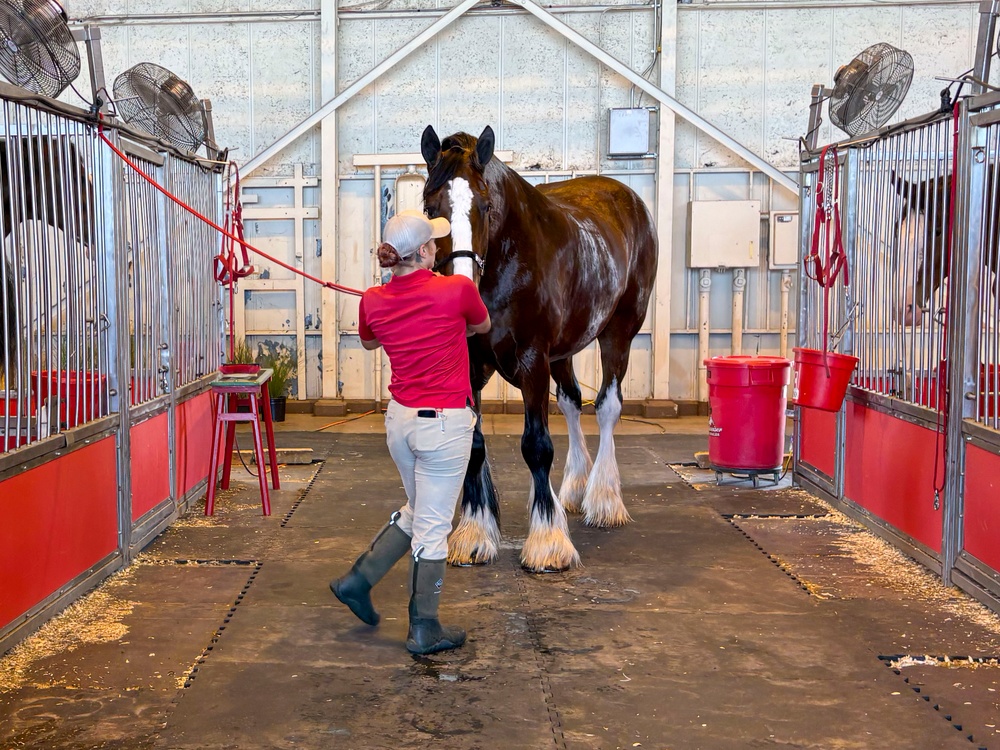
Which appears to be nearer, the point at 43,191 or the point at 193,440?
the point at 43,191

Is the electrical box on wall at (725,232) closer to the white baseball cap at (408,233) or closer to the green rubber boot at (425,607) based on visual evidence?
the white baseball cap at (408,233)

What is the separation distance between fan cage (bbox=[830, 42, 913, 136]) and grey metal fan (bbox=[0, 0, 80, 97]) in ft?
13.6

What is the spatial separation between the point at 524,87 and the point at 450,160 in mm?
5659

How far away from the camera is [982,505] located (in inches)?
143

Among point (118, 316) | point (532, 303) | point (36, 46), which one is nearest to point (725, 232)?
point (532, 303)

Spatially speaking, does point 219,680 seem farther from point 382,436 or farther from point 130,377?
point 382,436

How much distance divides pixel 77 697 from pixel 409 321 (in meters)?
1.51

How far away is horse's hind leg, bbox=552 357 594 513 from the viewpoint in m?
5.14

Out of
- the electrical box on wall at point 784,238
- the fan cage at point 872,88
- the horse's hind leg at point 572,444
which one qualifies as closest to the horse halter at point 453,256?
the horse's hind leg at point 572,444

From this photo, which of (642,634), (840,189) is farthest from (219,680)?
(840,189)

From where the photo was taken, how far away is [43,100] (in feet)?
11.1

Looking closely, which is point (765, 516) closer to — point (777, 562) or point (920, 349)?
point (777, 562)

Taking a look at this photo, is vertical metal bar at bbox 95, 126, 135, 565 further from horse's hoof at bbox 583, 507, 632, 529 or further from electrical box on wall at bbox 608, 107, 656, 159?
electrical box on wall at bbox 608, 107, 656, 159

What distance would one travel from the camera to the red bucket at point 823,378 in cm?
469
